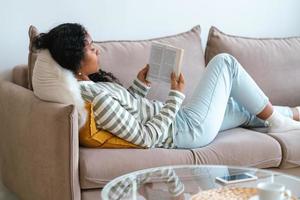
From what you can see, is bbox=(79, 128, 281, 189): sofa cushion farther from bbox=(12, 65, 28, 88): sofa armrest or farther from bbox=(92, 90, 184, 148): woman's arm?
bbox=(12, 65, 28, 88): sofa armrest

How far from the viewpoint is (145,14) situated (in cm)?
307

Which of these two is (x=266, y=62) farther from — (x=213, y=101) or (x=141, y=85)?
(x=141, y=85)

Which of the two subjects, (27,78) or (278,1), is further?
(278,1)

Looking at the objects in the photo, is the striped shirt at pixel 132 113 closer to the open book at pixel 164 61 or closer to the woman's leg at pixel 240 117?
the open book at pixel 164 61

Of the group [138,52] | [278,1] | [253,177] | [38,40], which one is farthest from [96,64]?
[278,1]

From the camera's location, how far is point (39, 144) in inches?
84.8

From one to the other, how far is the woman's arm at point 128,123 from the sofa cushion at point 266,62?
77 centimetres

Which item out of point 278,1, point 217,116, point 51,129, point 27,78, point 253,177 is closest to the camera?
point 253,177

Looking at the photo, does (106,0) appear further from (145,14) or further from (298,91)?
(298,91)

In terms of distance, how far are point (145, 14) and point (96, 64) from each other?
0.84 meters

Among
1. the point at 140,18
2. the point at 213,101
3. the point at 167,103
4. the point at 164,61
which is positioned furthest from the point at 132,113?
the point at 140,18

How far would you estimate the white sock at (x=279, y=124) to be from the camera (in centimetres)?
260

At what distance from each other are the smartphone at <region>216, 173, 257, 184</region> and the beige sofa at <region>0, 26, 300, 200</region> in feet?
1.23

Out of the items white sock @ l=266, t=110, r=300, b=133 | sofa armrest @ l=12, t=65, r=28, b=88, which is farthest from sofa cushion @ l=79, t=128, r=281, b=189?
sofa armrest @ l=12, t=65, r=28, b=88
